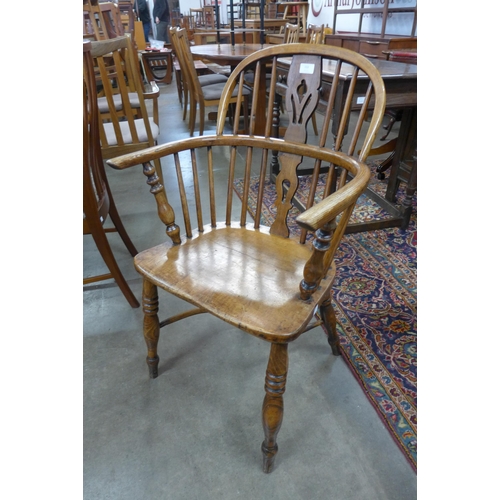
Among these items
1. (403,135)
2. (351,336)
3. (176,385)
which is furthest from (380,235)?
(176,385)

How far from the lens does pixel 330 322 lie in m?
1.20

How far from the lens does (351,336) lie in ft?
4.51

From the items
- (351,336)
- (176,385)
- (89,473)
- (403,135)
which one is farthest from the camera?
(403,135)

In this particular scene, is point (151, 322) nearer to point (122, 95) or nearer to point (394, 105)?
point (122, 95)

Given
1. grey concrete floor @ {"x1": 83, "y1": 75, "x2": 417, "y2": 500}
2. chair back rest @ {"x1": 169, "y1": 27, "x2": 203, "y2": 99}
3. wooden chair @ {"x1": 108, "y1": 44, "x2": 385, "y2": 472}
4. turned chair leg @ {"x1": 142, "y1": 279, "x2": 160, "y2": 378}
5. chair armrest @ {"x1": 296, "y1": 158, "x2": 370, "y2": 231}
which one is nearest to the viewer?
chair armrest @ {"x1": 296, "y1": 158, "x2": 370, "y2": 231}

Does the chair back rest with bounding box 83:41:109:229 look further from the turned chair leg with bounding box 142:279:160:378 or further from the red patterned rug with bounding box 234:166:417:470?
the red patterned rug with bounding box 234:166:417:470

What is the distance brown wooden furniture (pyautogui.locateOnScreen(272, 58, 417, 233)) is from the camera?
153cm

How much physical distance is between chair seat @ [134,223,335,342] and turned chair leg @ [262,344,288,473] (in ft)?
0.25

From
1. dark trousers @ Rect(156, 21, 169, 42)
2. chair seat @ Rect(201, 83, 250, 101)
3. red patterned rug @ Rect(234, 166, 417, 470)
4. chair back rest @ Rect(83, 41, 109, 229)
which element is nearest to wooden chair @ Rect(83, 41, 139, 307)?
chair back rest @ Rect(83, 41, 109, 229)

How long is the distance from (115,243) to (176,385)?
1066mm

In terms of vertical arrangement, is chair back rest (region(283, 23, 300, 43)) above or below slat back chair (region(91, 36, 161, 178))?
above

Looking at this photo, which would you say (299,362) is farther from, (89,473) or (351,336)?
(89,473)

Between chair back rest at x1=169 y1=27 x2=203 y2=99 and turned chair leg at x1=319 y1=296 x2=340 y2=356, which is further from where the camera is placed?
chair back rest at x1=169 y1=27 x2=203 y2=99

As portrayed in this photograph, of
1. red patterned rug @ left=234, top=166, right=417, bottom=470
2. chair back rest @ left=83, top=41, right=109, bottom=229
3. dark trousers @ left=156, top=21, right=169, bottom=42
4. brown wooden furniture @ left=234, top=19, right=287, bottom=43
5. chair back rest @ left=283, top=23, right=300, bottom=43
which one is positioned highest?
dark trousers @ left=156, top=21, right=169, bottom=42
